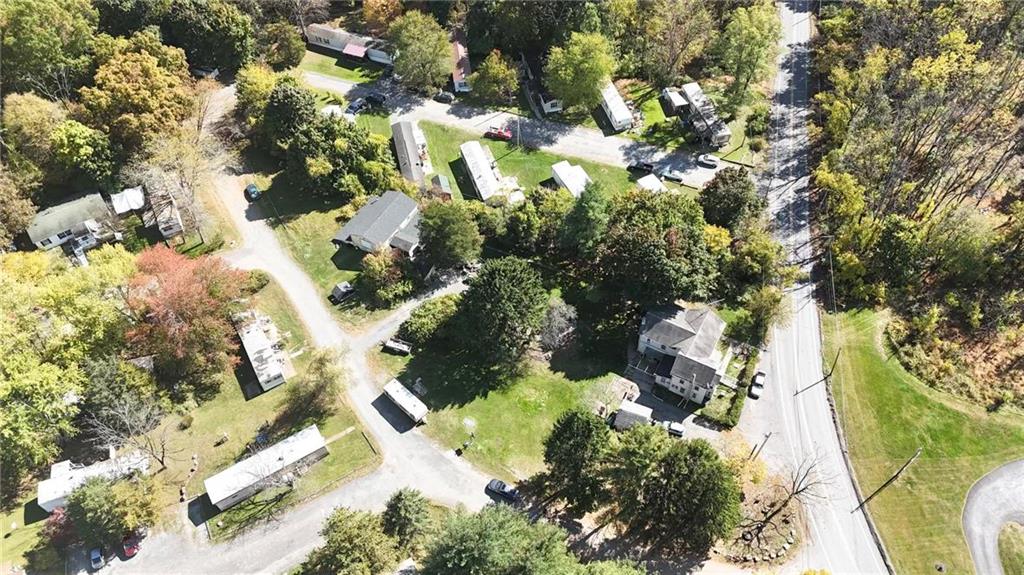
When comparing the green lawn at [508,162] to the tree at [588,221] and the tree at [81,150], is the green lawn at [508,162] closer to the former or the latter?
the tree at [588,221]

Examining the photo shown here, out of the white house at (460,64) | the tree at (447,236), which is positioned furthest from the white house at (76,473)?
the white house at (460,64)

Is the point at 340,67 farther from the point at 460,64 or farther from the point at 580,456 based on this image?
the point at 580,456

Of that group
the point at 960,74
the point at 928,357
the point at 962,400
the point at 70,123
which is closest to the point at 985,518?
the point at 962,400

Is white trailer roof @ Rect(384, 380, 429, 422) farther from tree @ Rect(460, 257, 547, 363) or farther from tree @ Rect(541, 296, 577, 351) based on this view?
tree @ Rect(541, 296, 577, 351)

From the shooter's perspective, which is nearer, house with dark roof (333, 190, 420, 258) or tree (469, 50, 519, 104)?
house with dark roof (333, 190, 420, 258)

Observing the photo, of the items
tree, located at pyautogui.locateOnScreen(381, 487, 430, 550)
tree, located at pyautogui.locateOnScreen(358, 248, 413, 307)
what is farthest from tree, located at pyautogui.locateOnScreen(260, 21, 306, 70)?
tree, located at pyautogui.locateOnScreen(381, 487, 430, 550)

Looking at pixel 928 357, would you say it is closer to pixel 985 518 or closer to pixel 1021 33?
pixel 985 518
